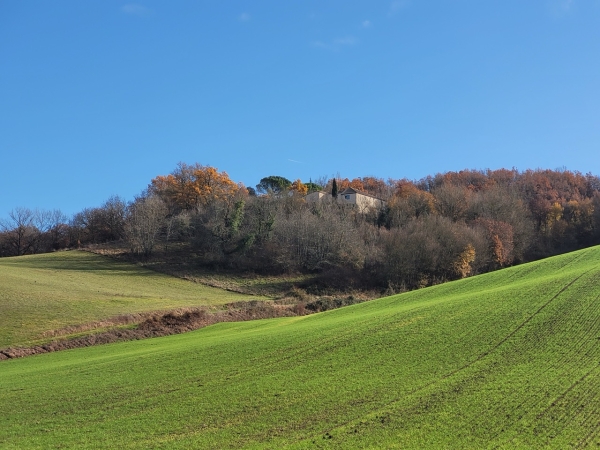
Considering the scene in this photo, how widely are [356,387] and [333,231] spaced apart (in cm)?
6993

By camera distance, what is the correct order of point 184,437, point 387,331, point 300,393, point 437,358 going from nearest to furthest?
point 184,437 < point 300,393 < point 437,358 < point 387,331

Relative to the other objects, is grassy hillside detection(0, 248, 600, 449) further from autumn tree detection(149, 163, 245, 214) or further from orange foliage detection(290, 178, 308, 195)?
orange foliage detection(290, 178, 308, 195)

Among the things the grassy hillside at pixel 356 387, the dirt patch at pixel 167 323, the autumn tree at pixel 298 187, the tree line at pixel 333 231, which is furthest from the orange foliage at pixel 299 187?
the grassy hillside at pixel 356 387

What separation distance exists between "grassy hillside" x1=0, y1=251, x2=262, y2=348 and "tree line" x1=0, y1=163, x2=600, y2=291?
11693mm

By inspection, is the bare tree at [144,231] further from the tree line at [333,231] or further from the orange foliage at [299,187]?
the orange foliage at [299,187]

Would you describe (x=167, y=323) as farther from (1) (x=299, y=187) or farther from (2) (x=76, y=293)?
(1) (x=299, y=187)

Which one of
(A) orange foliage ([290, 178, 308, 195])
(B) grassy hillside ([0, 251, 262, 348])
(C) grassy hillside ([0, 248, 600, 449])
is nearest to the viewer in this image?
(C) grassy hillside ([0, 248, 600, 449])

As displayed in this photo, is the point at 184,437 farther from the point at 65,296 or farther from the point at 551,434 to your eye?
the point at 65,296

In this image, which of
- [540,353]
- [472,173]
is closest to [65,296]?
[540,353]

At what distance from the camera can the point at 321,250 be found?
85.9 m

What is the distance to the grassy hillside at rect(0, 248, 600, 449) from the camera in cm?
1371

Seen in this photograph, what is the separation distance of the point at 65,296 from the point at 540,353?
4598cm

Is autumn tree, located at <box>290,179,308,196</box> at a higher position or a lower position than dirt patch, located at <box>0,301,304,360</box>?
higher

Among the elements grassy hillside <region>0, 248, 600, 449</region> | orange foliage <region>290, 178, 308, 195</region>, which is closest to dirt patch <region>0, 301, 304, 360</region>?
grassy hillside <region>0, 248, 600, 449</region>
